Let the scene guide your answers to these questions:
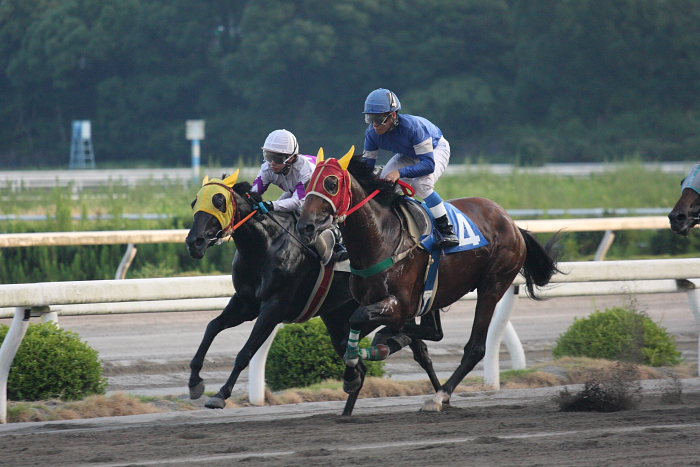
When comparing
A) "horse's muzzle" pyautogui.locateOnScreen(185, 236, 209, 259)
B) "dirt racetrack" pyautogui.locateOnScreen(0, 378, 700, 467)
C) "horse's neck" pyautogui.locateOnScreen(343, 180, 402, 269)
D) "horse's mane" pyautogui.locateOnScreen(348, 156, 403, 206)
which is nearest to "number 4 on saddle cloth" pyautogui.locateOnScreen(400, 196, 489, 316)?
"horse's mane" pyautogui.locateOnScreen(348, 156, 403, 206)

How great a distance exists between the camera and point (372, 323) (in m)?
6.09

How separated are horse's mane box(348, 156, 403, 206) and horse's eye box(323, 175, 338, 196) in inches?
17.2

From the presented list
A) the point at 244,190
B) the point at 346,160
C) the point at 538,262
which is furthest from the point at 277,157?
the point at 538,262

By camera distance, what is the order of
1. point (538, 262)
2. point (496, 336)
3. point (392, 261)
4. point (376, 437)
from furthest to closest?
point (538, 262) → point (496, 336) → point (392, 261) → point (376, 437)

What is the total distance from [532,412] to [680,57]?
37.3 m

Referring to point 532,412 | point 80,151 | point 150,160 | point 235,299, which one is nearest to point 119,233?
point 235,299

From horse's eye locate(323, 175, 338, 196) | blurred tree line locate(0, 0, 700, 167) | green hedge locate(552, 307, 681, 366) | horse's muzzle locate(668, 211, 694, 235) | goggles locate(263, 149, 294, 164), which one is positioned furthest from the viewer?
blurred tree line locate(0, 0, 700, 167)

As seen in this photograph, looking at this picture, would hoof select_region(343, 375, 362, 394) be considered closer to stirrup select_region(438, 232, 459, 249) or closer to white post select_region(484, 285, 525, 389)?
stirrup select_region(438, 232, 459, 249)

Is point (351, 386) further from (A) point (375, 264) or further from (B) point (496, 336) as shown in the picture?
(B) point (496, 336)

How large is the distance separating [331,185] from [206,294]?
1457mm

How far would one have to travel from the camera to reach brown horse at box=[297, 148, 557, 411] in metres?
5.91

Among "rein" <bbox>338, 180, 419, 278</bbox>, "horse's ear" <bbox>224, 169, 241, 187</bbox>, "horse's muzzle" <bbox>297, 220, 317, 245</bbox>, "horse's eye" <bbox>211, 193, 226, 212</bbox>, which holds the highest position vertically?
"horse's ear" <bbox>224, 169, 241, 187</bbox>

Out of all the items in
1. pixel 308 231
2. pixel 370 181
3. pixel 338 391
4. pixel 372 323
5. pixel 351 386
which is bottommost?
pixel 338 391

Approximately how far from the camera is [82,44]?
140 feet
